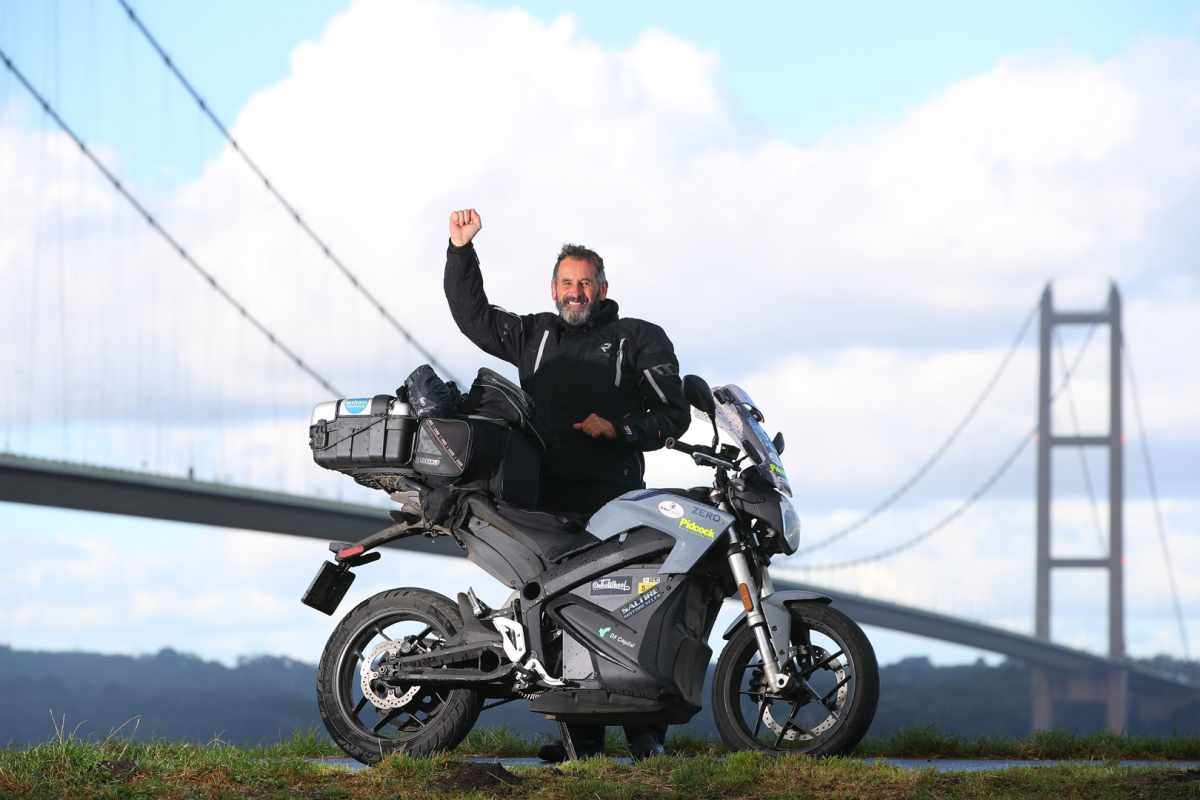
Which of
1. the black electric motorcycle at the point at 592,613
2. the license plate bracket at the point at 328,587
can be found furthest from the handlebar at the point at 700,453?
the license plate bracket at the point at 328,587

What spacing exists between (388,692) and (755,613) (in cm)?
144

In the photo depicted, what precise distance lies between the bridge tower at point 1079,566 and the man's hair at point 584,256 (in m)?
49.4

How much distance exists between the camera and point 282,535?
4106 cm

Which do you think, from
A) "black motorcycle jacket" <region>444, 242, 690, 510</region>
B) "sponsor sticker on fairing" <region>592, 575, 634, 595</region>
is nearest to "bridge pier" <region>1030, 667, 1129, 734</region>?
"black motorcycle jacket" <region>444, 242, 690, 510</region>

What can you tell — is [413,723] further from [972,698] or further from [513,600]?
[972,698]

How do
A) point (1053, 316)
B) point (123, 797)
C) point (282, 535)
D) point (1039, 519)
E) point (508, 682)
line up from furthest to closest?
1. point (1053, 316)
2. point (1039, 519)
3. point (282, 535)
4. point (508, 682)
5. point (123, 797)

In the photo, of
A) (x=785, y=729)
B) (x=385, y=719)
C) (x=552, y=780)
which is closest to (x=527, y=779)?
(x=552, y=780)

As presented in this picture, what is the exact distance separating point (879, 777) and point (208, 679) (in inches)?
3177

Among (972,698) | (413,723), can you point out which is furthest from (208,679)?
(413,723)

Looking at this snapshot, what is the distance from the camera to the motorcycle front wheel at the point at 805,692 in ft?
21.3

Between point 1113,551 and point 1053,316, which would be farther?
point 1053,316

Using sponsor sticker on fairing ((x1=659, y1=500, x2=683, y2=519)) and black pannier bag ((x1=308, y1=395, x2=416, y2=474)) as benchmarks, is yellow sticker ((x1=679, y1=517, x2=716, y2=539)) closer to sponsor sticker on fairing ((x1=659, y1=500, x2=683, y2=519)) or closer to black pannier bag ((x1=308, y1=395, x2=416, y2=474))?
sponsor sticker on fairing ((x1=659, y1=500, x2=683, y2=519))

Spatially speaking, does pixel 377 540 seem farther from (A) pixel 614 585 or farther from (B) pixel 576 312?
(B) pixel 576 312

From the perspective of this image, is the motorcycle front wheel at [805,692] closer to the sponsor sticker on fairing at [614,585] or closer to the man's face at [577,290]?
the sponsor sticker on fairing at [614,585]
